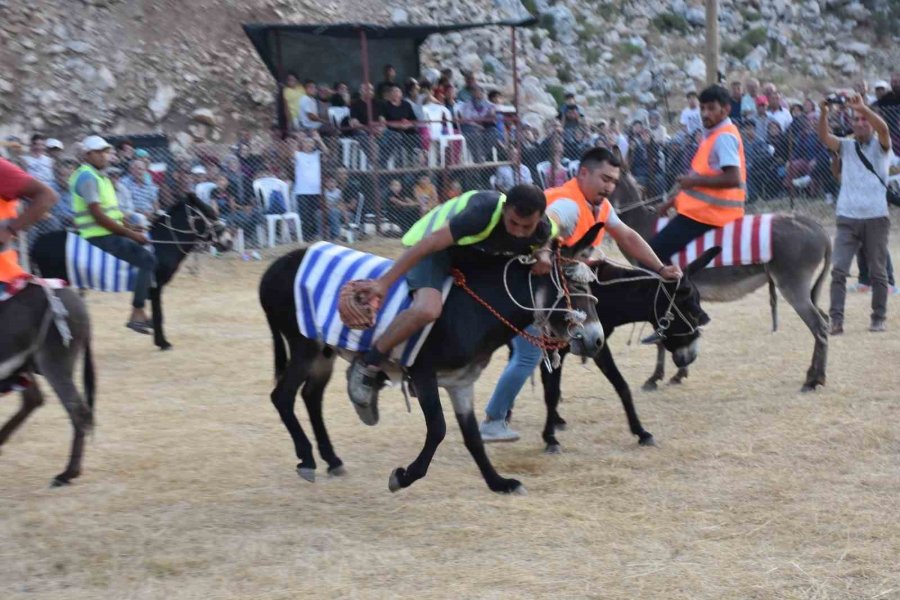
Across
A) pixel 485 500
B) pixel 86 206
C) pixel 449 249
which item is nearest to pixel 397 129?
pixel 86 206

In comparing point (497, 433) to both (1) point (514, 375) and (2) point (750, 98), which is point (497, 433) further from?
(2) point (750, 98)

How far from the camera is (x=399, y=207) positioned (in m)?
16.9

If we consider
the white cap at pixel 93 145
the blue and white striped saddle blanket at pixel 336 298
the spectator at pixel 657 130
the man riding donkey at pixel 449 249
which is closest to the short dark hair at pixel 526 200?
the man riding donkey at pixel 449 249

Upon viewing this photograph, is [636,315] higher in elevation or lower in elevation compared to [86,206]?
lower

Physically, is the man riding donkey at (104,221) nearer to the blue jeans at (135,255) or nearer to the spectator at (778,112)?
the blue jeans at (135,255)

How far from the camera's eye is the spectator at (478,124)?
18.0m

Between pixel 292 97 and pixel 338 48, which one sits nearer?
pixel 292 97

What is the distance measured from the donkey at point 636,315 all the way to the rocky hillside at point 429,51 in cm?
1619

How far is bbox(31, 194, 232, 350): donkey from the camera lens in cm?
1070

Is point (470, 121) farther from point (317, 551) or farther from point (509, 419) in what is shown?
point (317, 551)

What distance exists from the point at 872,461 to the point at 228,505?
3.62m

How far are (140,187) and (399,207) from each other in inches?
151

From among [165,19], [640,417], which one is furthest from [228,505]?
[165,19]

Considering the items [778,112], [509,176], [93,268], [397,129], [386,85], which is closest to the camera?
[93,268]
